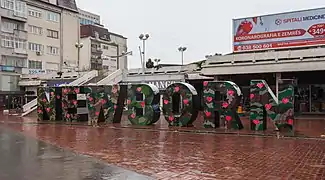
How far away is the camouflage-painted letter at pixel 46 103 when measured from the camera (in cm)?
2622

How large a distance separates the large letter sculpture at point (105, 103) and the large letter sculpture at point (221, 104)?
18.3 feet

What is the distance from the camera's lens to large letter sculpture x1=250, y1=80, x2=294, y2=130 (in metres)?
17.9

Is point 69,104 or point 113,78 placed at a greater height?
point 113,78

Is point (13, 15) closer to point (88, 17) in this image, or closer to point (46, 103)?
point (46, 103)

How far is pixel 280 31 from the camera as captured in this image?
30.5 m

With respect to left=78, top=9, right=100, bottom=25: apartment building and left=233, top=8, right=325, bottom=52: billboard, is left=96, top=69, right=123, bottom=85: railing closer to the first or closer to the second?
left=233, top=8, right=325, bottom=52: billboard

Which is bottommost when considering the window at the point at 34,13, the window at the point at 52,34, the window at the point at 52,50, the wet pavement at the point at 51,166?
the wet pavement at the point at 51,166

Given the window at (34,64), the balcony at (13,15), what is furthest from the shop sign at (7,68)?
the balcony at (13,15)

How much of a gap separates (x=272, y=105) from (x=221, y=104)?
2.49m

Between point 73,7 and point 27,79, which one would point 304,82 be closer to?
point 27,79

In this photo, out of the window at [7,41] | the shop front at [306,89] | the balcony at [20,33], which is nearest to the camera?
the shop front at [306,89]

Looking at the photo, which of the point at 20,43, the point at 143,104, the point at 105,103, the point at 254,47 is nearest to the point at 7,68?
the point at 20,43

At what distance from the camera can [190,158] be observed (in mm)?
11148

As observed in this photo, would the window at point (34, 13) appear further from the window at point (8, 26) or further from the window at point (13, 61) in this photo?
the window at point (13, 61)
